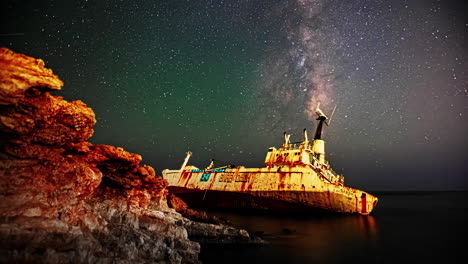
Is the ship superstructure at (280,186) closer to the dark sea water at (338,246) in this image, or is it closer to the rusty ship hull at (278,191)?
the rusty ship hull at (278,191)

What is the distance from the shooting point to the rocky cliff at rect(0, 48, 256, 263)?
688 centimetres

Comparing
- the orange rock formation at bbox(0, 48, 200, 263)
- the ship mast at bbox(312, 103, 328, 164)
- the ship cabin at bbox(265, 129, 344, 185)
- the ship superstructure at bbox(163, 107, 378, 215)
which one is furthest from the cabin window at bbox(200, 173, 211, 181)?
the orange rock formation at bbox(0, 48, 200, 263)

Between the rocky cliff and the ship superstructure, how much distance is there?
1999cm

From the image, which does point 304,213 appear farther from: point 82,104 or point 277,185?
point 82,104

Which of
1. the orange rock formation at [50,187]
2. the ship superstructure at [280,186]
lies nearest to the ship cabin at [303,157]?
the ship superstructure at [280,186]

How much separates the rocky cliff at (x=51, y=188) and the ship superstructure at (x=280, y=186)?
20.0 metres

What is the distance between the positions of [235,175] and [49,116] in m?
26.5

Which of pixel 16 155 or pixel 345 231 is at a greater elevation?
pixel 345 231

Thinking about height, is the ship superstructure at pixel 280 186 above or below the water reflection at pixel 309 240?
above

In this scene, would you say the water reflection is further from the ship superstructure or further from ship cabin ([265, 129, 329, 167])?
ship cabin ([265, 129, 329, 167])

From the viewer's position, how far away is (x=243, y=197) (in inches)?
1239

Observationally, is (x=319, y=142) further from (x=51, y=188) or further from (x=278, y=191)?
(x=51, y=188)

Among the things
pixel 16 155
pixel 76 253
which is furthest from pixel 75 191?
pixel 76 253

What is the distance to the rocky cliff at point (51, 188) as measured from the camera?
6.88 metres
